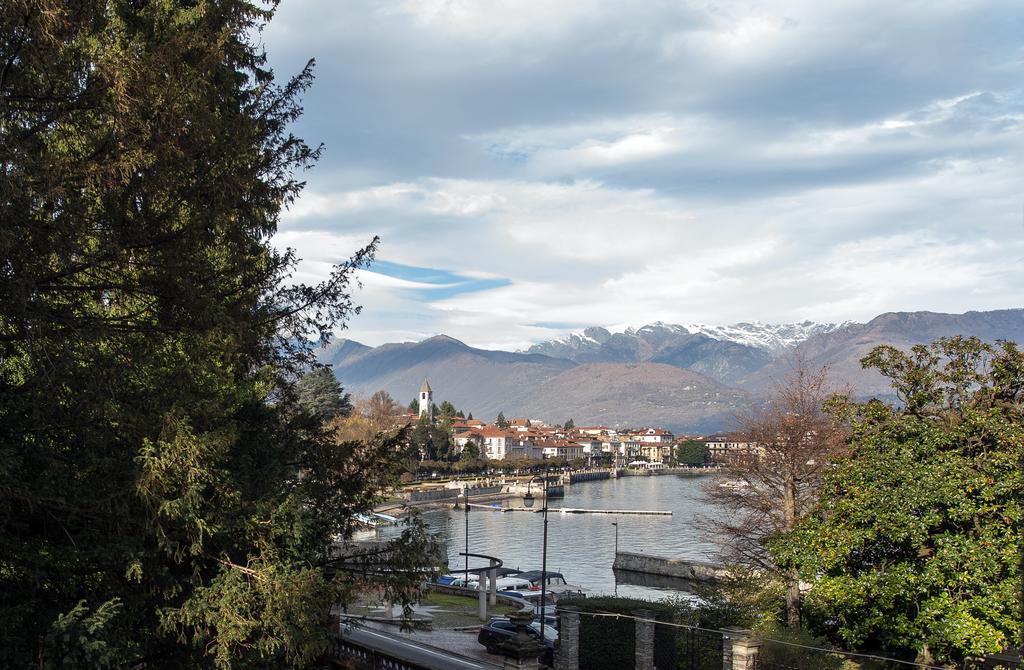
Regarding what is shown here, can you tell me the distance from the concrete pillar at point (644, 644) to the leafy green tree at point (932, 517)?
15.2 feet

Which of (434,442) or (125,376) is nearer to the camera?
(125,376)

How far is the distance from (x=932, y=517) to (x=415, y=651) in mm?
14219

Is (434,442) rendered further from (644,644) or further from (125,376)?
(125,376)

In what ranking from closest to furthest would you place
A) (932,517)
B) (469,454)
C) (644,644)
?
1. (932,517)
2. (644,644)
3. (469,454)

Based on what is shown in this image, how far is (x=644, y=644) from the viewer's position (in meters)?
20.9

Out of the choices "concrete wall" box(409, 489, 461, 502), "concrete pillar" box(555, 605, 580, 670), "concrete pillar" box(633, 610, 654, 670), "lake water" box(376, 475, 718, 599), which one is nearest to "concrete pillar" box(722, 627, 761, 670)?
"concrete pillar" box(633, 610, 654, 670)

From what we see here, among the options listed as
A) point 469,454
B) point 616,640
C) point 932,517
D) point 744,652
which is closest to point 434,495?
point 469,454

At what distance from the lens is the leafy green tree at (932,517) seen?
1431 cm

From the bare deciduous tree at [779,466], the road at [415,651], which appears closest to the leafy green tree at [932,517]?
the road at [415,651]

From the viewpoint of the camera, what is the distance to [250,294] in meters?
13.3

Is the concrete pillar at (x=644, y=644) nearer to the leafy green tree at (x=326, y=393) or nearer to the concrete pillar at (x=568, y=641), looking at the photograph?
the concrete pillar at (x=568, y=641)

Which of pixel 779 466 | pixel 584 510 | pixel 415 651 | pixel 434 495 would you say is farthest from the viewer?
pixel 434 495

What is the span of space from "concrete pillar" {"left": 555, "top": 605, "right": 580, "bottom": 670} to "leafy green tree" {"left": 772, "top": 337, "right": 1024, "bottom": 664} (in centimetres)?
591

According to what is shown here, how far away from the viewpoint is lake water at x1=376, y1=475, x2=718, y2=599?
57875mm
